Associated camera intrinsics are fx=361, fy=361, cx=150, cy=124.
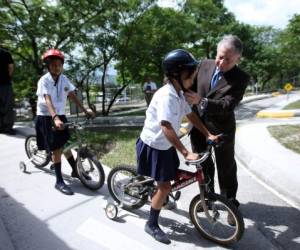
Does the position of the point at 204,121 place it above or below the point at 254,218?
above

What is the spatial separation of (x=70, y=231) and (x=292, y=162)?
12.4 feet

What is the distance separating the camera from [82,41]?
45.9 ft

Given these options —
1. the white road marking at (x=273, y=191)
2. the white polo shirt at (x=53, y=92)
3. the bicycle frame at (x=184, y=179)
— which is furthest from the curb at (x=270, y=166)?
the white polo shirt at (x=53, y=92)

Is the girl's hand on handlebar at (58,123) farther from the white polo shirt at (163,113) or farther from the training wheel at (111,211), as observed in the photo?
the white polo shirt at (163,113)

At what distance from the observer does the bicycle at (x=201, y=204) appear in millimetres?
3277

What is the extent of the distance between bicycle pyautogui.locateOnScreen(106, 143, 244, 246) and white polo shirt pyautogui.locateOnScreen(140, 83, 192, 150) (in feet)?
1.10

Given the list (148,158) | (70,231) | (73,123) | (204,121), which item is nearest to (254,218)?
(204,121)

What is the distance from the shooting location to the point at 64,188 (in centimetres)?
472

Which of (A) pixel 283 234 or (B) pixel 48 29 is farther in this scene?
(B) pixel 48 29

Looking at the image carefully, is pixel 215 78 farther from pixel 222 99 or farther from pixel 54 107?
pixel 54 107

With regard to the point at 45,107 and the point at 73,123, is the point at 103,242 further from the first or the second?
the point at 45,107

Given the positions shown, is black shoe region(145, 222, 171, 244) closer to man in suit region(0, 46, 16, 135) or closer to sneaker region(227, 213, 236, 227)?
sneaker region(227, 213, 236, 227)

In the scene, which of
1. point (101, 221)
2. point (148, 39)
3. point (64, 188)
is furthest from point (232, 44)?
point (148, 39)

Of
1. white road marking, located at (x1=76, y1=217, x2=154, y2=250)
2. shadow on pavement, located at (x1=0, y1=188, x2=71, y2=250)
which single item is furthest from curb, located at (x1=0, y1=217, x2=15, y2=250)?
white road marking, located at (x1=76, y1=217, x2=154, y2=250)
